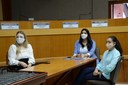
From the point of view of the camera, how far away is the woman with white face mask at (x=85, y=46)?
5.77m

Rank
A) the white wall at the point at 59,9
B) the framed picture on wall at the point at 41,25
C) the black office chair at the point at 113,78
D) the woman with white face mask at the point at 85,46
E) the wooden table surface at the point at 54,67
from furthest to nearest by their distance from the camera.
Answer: the white wall at the point at 59,9 < the framed picture on wall at the point at 41,25 < the woman with white face mask at the point at 85,46 < the black office chair at the point at 113,78 < the wooden table surface at the point at 54,67

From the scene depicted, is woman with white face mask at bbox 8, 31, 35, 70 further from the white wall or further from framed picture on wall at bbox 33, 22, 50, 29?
the white wall

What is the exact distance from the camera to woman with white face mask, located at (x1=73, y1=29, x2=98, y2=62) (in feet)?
18.9

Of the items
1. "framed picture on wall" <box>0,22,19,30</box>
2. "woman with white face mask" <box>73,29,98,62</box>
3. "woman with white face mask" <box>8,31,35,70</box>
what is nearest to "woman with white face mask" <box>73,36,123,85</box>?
"woman with white face mask" <box>73,29,98,62</box>

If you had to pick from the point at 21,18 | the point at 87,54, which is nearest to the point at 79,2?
the point at 21,18

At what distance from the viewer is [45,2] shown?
893cm

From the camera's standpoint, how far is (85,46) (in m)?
5.89

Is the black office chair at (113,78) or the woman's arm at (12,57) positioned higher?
the woman's arm at (12,57)

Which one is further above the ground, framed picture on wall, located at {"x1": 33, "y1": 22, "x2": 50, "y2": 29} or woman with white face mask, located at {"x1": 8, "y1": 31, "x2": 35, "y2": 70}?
framed picture on wall, located at {"x1": 33, "y1": 22, "x2": 50, "y2": 29}

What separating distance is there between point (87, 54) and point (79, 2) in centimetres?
333

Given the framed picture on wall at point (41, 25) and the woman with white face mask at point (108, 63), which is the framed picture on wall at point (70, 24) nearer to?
the framed picture on wall at point (41, 25)

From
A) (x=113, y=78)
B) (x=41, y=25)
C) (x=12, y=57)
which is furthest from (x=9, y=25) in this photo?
(x=113, y=78)

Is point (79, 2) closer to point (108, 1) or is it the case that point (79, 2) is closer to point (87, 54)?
point (108, 1)

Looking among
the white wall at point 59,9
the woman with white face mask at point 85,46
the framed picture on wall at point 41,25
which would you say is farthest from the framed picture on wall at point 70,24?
the white wall at point 59,9
